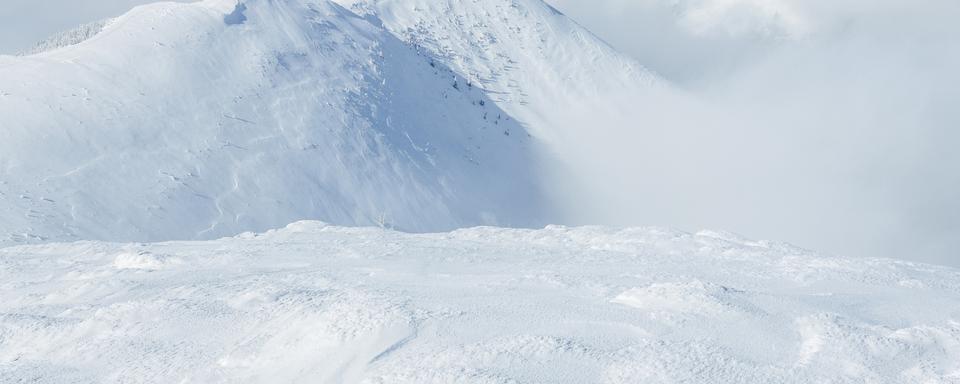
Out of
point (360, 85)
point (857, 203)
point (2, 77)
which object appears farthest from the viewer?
point (857, 203)

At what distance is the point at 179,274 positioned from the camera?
13461 millimetres

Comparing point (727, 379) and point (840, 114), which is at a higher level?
point (840, 114)

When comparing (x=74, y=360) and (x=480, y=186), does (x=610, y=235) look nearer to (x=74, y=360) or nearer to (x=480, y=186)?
(x=74, y=360)

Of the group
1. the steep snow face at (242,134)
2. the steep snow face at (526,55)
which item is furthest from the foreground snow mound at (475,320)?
the steep snow face at (526,55)

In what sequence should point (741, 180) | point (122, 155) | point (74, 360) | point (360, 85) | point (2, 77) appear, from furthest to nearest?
point (741, 180) < point (360, 85) < point (2, 77) < point (122, 155) < point (74, 360)

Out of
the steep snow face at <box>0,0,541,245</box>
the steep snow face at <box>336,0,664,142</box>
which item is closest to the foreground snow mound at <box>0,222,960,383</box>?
the steep snow face at <box>0,0,541,245</box>

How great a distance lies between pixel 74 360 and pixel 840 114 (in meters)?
88.8

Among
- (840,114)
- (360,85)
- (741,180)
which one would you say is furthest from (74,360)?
(840,114)

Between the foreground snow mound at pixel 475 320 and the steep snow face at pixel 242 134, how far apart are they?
13.6 m

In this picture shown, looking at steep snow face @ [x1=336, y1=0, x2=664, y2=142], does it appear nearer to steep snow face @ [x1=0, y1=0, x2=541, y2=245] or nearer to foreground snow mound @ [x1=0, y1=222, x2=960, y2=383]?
steep snow face @ [x1=0, y1=0, x2=541, y2=245]

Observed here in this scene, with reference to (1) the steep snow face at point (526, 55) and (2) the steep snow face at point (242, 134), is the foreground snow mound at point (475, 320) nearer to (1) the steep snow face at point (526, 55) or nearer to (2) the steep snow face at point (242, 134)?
(2) the steep snow face at point (242, 134)

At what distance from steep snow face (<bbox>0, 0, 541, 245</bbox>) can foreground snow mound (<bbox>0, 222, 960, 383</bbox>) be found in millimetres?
13596

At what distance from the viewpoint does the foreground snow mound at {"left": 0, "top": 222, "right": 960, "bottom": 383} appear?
29.7 feet

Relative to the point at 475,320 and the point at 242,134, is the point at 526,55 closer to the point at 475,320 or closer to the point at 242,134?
the point at 242,134
